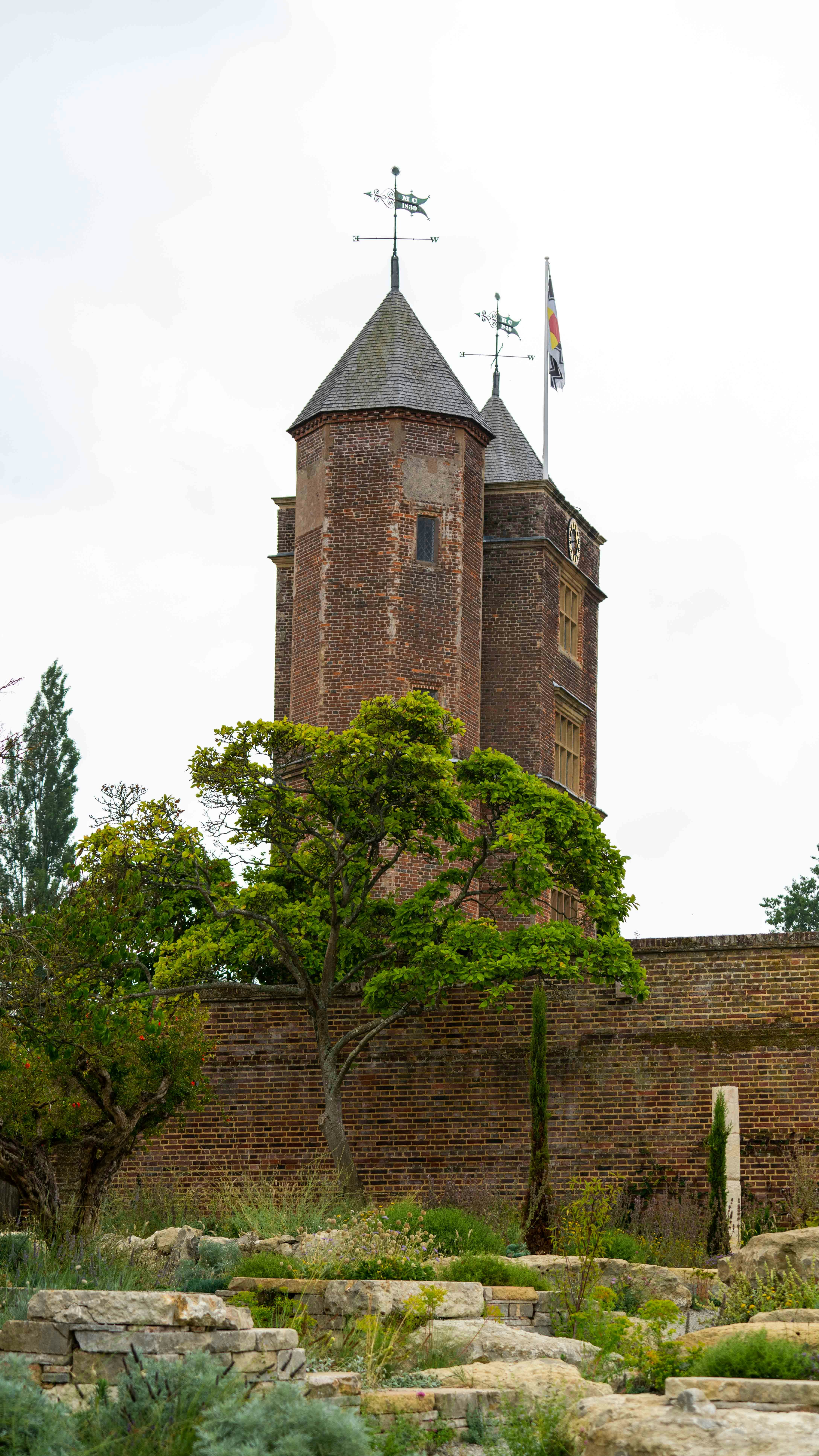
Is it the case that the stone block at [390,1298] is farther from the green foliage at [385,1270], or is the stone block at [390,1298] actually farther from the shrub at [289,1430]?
the shrub at [289,1430]

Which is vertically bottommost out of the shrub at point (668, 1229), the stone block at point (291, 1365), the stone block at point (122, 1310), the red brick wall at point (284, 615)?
the shrub at point (668, 1229)

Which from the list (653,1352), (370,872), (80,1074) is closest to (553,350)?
(370,872)

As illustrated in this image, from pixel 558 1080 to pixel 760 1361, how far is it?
13.4 metres

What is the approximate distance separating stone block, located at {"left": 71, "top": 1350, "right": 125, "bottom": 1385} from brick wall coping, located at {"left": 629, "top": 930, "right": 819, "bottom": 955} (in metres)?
13.4

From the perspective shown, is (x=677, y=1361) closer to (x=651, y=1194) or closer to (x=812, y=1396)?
(x=812, y=1396)

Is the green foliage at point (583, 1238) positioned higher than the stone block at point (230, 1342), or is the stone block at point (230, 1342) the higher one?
the stone block at point (230, 1342)

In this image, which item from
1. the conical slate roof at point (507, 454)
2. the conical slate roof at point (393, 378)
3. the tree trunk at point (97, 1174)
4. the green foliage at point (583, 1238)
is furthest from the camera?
the conical slate roof at point (507, 454)

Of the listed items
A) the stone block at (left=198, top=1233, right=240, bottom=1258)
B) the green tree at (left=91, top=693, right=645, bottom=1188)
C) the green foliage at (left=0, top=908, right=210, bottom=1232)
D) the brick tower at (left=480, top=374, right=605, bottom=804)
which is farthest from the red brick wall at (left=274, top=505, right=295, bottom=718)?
the stone block at (left=198, top=1233, right=240, bottom=1258)

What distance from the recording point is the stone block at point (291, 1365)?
31.8 feet

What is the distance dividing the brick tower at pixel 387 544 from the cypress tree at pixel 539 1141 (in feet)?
38.2

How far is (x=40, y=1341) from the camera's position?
9.66 m

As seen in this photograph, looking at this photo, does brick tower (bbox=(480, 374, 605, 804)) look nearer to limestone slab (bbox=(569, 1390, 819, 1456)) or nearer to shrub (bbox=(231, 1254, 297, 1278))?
shrub (bbox=(231, 1254, 297, 1278))

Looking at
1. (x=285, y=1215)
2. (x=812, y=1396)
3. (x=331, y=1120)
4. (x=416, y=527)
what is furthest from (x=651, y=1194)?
(x=416, y=527)

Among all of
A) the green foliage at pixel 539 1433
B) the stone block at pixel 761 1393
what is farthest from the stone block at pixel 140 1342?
the stone block at pixel 761 1393
